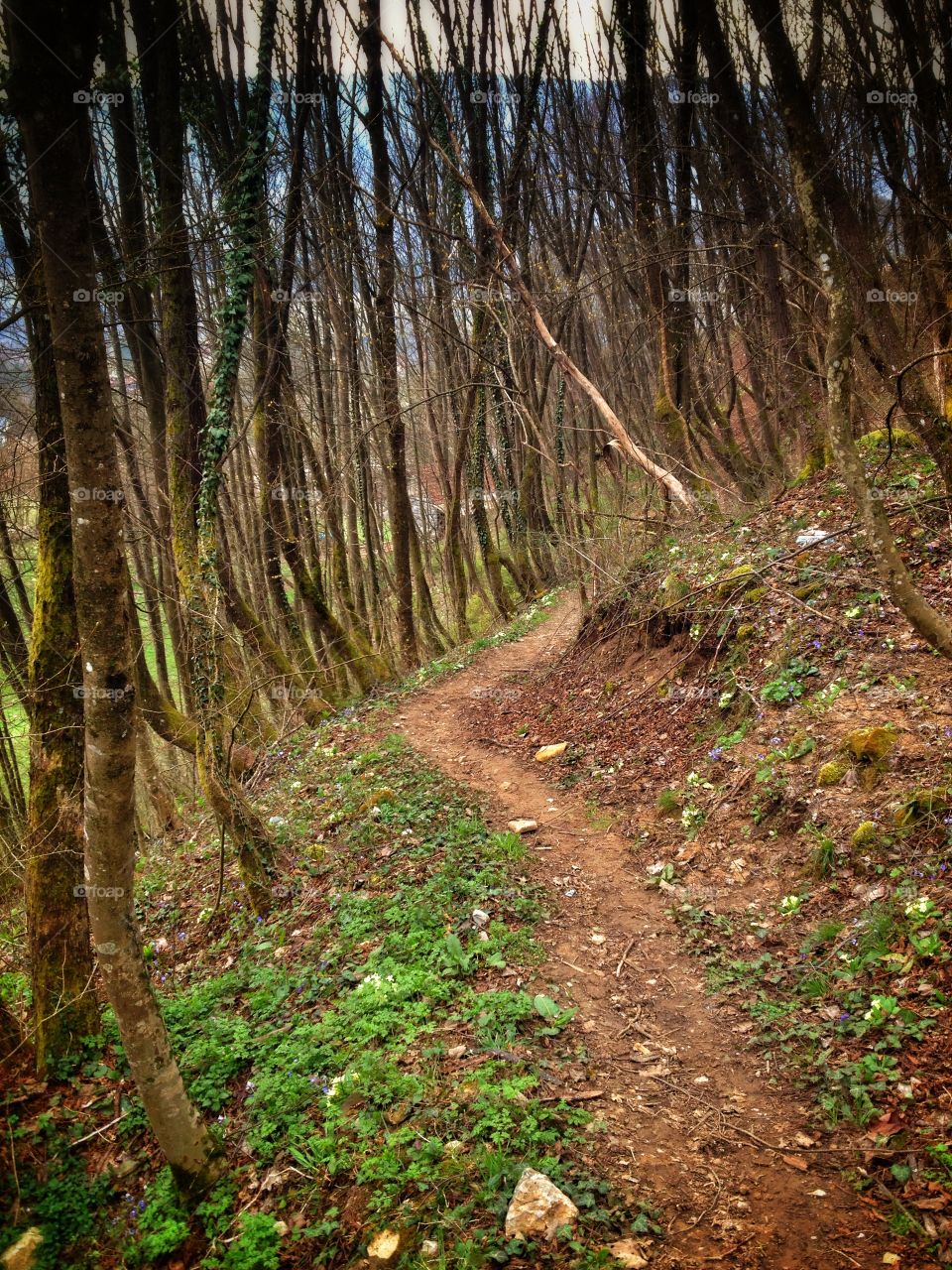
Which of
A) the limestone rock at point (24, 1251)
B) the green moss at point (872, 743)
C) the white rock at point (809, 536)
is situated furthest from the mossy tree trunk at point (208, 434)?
the white rock at point (809, 536)

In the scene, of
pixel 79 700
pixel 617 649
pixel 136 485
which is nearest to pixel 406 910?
pixel 79 700

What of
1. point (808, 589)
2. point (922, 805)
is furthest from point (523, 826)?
point (808, 589)

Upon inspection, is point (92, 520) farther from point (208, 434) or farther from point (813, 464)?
point (813, 464)

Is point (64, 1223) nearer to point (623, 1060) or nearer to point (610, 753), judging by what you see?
point (623, 1060)

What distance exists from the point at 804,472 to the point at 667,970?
6.93 m

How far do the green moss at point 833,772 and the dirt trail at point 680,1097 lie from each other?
5.13 feet

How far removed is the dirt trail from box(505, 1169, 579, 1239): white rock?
328 mm

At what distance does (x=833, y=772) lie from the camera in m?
4.84

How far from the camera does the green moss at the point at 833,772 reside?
481 centimetres

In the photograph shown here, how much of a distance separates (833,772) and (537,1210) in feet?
11.4

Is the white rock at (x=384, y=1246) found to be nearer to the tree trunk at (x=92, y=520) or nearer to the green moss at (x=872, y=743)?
the tree trunk at (x=92, y=520)

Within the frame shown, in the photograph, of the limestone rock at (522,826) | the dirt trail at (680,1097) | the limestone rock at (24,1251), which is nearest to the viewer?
the dirt trail at (680,1097)

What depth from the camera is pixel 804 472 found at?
28.7ft

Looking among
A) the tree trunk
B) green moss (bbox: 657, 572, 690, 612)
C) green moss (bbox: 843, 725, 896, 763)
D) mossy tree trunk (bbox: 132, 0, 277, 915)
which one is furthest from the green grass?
green moss (bbox: 657, 572, 690, 612)
